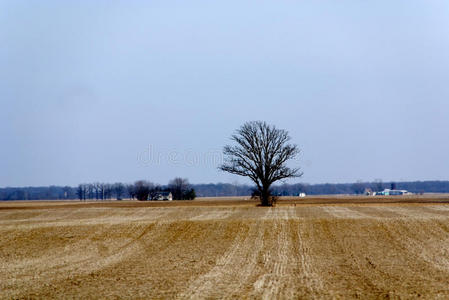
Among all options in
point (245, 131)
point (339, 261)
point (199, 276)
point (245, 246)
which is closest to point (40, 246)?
point (245, 246)

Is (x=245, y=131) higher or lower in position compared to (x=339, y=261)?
higher

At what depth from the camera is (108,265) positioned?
23.0m

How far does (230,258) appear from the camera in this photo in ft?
80.2

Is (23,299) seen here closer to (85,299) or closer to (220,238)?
(85,299)

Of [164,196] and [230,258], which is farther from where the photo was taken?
[164,196]

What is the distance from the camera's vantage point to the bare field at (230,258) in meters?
17.0

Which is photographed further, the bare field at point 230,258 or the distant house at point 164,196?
the distant house at point 164,196

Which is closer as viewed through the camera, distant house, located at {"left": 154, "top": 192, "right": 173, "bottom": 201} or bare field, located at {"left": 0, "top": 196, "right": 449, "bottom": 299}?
bare field, located at {"left": 0, "top": 196, "right": 449, "bottom": 299}

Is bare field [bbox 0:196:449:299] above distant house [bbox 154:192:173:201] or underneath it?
underneath

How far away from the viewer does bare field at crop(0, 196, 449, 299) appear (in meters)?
17.0

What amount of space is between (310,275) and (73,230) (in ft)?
63.5

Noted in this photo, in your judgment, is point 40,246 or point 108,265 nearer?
point 108,265

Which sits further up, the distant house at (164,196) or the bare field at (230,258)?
the distant house at (164,196)

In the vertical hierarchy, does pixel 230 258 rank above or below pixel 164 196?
below
